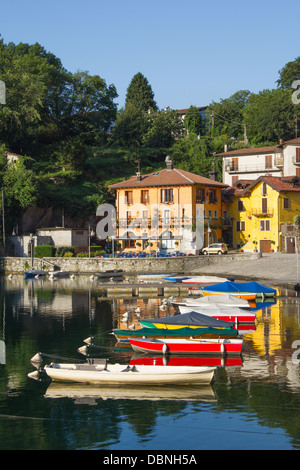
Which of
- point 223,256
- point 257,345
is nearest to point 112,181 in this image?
point 223,256

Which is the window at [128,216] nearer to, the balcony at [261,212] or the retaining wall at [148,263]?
the retaining wall at [148,263]

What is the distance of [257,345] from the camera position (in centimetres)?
3256

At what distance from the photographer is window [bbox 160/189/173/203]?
265ft

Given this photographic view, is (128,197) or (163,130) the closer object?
(128,197)

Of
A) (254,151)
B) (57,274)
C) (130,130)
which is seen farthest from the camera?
(130,130)

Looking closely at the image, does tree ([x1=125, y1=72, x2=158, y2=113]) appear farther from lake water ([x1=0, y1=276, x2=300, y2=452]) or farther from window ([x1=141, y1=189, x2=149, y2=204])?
lake water ([x1=0, y1=276, x2=300, y2=452])

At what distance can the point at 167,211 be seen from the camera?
81000 mm

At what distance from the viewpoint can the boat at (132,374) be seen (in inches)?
943

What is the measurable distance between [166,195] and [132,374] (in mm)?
58310

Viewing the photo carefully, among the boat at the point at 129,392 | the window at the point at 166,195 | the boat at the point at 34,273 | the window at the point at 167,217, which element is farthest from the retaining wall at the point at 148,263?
the boat at the point at 129,392

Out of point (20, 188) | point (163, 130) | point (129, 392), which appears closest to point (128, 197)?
point (20, 188)

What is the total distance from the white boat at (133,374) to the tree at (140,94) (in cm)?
11896

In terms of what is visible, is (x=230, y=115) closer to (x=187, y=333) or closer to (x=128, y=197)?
(x=128, y=197)

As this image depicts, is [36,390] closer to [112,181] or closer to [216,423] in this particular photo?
[216,423]
